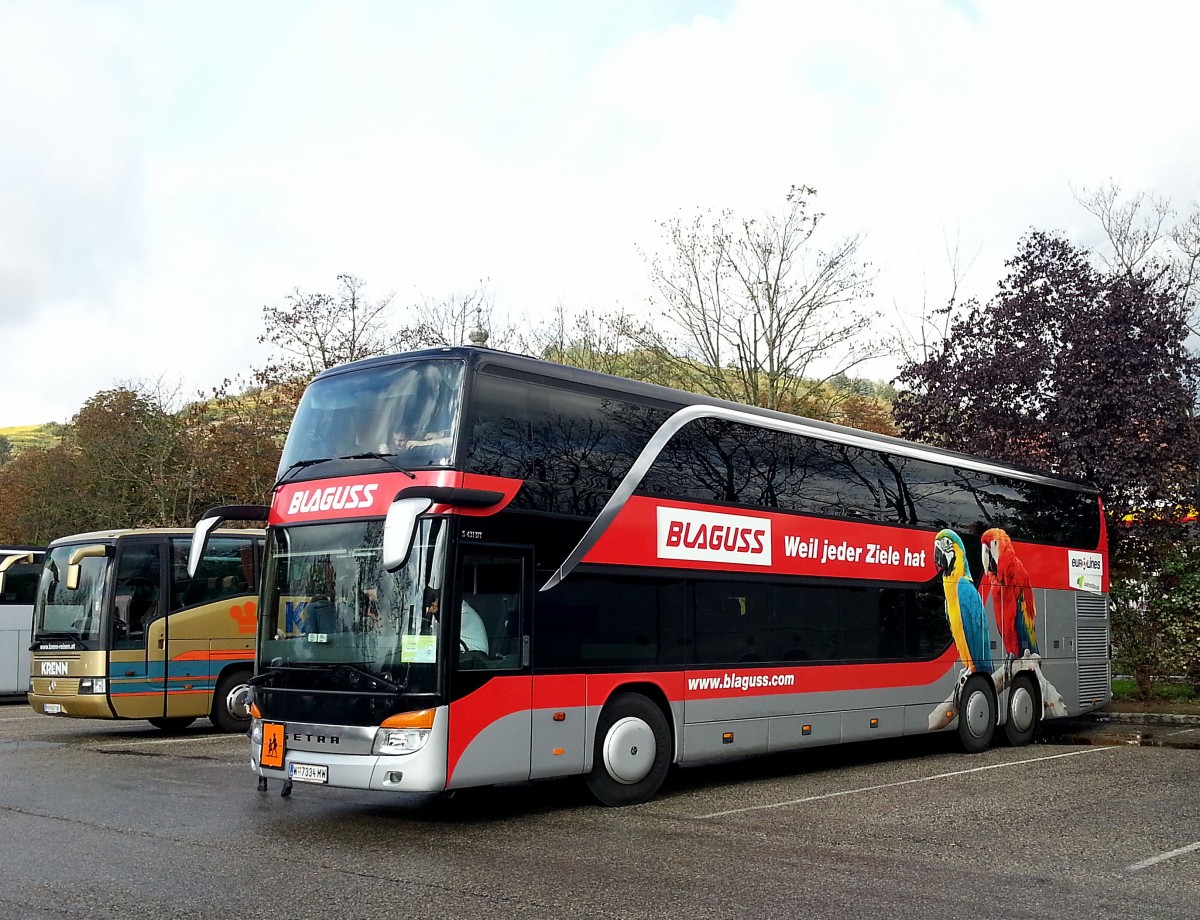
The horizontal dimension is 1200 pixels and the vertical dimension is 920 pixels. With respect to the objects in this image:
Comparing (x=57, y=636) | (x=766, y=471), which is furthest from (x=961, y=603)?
(x=57, y=636)

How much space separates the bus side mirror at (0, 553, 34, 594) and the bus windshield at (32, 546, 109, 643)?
16.4 feet

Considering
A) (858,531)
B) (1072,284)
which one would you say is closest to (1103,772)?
(858,531)

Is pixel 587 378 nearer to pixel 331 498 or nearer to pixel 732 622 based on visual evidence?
pixel 331 498

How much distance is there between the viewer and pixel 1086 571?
1870 cm

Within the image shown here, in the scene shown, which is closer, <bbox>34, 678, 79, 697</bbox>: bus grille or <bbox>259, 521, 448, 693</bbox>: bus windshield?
<bbox>259, 521, 448, 693</bbox>: bus windshield

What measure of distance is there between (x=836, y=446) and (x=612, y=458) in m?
3.89

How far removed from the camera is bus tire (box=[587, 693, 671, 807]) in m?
11.2

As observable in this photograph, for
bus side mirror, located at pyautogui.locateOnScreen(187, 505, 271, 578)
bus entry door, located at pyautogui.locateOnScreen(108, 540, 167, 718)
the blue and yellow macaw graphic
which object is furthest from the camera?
bus entry door, located at pyautogui.locateOnScreen(108, 540, 167, 718)

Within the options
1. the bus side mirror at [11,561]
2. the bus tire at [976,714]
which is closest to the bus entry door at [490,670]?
the bus tire at [976,714]

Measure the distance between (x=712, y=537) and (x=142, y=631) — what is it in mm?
9339

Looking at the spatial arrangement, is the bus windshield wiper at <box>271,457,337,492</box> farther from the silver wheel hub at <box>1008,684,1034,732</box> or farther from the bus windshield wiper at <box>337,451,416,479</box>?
the silver wheel hub at <box>1008,684,1034,732</box>

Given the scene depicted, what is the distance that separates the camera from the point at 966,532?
53.2 ft

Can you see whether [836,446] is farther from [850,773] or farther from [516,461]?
[516,461]

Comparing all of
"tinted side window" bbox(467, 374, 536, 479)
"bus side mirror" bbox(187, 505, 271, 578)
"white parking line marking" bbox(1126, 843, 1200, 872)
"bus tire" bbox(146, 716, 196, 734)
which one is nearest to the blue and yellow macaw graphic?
"white parking line marking" bbox(1126, 843, 1200, 872)
